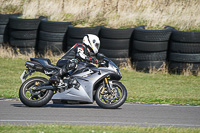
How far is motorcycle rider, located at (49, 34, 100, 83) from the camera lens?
8594 mm

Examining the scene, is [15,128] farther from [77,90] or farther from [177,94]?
[177,94]

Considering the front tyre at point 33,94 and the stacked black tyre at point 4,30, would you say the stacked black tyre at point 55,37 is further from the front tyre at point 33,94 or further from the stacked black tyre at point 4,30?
the front tyre at point 33,94

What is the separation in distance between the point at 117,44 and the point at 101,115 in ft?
22.5

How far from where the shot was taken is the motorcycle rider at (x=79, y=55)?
8.59 meters

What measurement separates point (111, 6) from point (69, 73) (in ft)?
40.6

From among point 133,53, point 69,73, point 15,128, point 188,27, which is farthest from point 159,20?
point 15,128

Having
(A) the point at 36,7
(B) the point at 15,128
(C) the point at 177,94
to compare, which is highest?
(A) the point at 36,7

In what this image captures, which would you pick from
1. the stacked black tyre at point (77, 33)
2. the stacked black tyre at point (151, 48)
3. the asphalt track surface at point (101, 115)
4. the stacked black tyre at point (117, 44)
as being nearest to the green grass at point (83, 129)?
the asphalt track surface at point (101, 115)

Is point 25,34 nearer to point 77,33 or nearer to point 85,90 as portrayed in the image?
point 77,33

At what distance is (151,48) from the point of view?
46.9 ft

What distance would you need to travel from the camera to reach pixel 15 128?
21.7 feet

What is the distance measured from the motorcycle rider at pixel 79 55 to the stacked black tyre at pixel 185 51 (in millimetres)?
5881

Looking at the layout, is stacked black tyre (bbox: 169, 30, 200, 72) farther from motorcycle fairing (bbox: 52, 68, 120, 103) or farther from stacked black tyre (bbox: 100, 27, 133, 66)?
motorcycle fairing (bbox: 52, 68, 120, 103)

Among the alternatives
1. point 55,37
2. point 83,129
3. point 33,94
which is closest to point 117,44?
point 55,37
